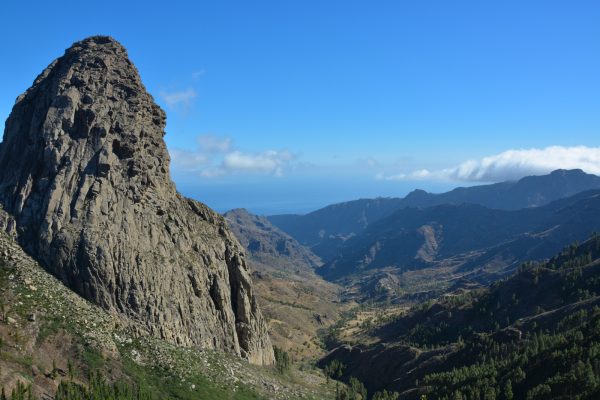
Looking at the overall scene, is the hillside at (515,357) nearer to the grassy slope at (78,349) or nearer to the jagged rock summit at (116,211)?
the jagged rock summit at (116,211)

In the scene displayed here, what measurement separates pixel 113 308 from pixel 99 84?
192ft

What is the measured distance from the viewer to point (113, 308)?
99.6 m

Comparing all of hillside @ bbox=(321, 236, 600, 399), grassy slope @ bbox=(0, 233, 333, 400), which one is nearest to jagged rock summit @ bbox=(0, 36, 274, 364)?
grassy slope @ bbox=(0, 233, 333, 400)

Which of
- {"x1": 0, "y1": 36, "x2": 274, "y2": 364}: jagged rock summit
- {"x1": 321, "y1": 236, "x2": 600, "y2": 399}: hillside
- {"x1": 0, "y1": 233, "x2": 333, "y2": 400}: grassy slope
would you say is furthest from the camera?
{"x1": 321, "y1": 236, "x2": 600, "y2": 399}: hillside

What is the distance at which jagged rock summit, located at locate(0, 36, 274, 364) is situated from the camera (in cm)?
10162

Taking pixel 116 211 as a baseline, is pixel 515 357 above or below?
below

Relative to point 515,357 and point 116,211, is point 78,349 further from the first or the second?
point 515,357

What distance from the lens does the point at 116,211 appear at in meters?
109

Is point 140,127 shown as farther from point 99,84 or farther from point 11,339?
point 11,339

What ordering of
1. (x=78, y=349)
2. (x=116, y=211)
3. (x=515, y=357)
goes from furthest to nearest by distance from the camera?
(x=515, y=357) < (x=116, y=211) < (x=78, y=349)

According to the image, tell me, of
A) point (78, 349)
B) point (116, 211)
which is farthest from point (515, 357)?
point (116, 211)

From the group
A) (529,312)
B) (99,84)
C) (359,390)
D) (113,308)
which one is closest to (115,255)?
(113,308)

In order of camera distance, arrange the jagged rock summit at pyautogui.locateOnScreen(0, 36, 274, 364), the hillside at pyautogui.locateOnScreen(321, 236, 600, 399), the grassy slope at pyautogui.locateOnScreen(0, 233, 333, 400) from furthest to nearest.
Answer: the hillside at pyautogui.locateOnScreen(321, 236, 600, 399)
the jagged rock summit at pyautogui.locateOnScreen(0, 36, 274, 364)
the grassy slope at pyautogui.locateOnScreen(0, 233, 333, 400)

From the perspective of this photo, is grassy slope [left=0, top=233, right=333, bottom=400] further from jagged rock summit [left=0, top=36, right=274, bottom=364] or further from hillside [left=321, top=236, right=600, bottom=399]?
hillside [left=321, top=236, right=600, bottom=399]
